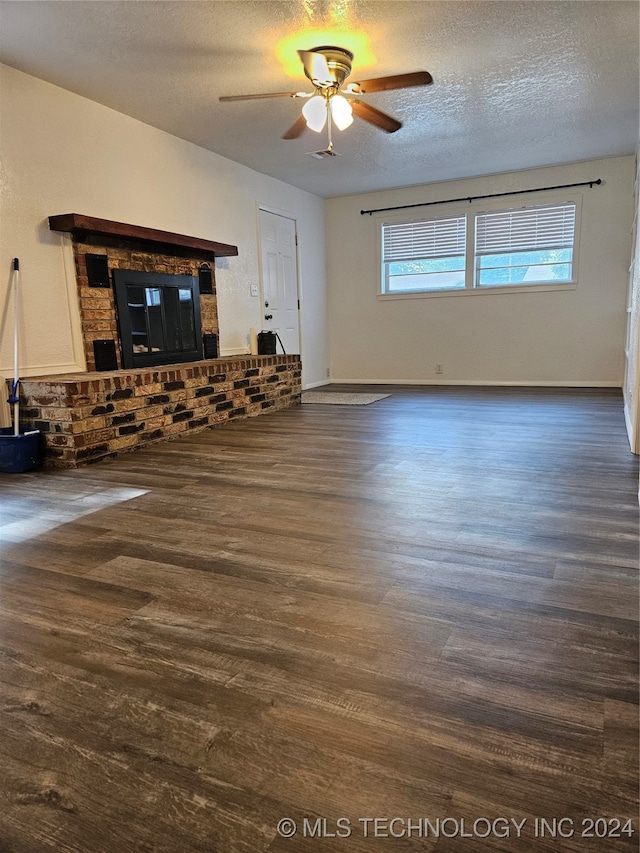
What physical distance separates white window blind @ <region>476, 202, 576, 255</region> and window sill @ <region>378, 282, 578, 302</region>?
455 mm

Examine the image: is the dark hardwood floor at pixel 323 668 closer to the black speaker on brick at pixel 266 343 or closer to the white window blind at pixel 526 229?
the black speaker on brick at pixel 266 343

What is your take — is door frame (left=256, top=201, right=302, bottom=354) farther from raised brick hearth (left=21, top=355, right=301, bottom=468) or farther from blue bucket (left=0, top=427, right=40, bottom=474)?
blue bucket (left=0, top=427, right=40, bottom=474)

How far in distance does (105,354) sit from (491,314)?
16.0 ft

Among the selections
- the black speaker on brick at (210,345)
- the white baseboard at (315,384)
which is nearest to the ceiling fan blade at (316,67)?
the black speaker on brick at (210,345)

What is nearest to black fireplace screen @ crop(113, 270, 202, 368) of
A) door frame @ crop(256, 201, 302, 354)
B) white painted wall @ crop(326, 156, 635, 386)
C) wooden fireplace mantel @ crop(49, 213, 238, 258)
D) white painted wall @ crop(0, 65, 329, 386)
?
wooden fireplace mantel @ crop(49, 213, 238, 258)

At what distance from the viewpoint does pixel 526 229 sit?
6.70 metres

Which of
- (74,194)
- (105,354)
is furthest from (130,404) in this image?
(74,194)

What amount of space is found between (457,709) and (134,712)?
72 centimetres

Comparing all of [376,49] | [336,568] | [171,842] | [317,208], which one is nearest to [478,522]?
[336,568]

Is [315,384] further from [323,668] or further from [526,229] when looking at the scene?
[323,668]

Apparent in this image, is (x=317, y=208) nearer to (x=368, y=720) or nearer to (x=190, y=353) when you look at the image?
(x=190, y=353)

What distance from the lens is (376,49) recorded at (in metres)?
3.42

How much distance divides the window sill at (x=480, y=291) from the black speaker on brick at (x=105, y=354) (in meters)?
4.29

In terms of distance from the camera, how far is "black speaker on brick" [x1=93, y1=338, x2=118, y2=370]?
14.0 feet
